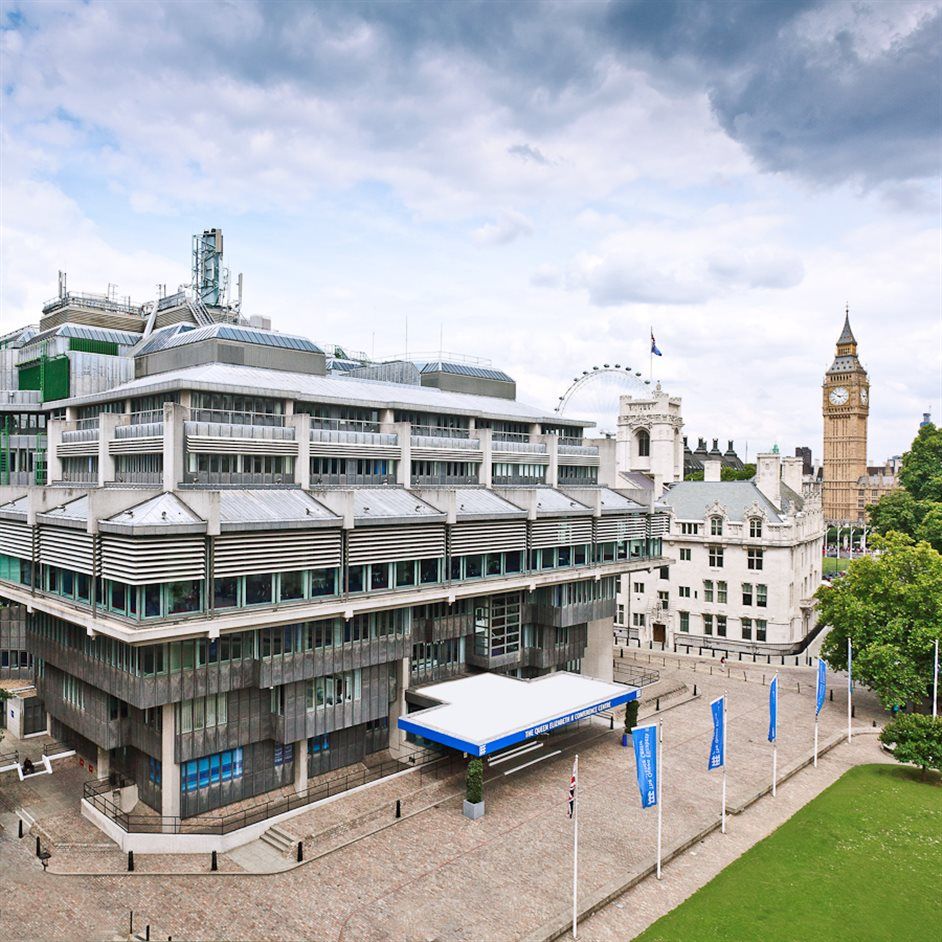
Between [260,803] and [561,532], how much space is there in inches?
1069

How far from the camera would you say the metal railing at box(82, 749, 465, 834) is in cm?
3688

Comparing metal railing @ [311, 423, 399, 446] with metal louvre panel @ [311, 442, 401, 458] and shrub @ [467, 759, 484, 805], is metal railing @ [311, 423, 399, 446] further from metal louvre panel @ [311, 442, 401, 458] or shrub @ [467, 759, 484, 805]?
shrub @ [467, 759, 484, 805]

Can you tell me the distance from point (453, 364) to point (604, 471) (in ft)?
55.7

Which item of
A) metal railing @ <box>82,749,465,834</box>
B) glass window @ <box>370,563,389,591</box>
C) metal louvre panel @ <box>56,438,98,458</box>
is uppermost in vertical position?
metal louvre panel @ <box>56,438,98,458</box>

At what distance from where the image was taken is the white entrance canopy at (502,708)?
40.6 m

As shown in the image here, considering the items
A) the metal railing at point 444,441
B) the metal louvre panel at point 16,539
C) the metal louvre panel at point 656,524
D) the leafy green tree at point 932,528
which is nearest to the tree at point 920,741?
the metal louvre panel at point 656,524

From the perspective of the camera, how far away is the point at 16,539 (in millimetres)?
45906

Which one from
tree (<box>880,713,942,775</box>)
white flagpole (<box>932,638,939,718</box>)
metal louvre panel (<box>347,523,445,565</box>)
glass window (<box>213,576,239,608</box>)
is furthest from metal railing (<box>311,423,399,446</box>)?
white flagpole (<box>932,638,939,718</box>)

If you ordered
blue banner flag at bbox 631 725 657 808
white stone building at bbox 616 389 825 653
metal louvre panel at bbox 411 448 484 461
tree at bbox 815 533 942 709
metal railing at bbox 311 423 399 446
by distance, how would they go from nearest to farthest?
blue banner flag at bbox 631 725 657 808, metal railing at bbox 311 423 399 446, tree at bbox 815 533 942 709, metal louvre panel at bbox 411 448 484 461, white stone building at bbox 616 389 825 653

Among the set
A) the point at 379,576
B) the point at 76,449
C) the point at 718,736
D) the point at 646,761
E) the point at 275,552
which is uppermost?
the point at 76,449

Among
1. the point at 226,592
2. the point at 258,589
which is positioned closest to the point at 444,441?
the point at 258,589

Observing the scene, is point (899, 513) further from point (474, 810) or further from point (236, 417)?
point (236, 417)

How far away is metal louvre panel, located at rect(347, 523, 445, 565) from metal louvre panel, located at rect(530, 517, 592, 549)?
9.04m

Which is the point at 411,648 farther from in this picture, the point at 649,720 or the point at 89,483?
the point at 89,483
